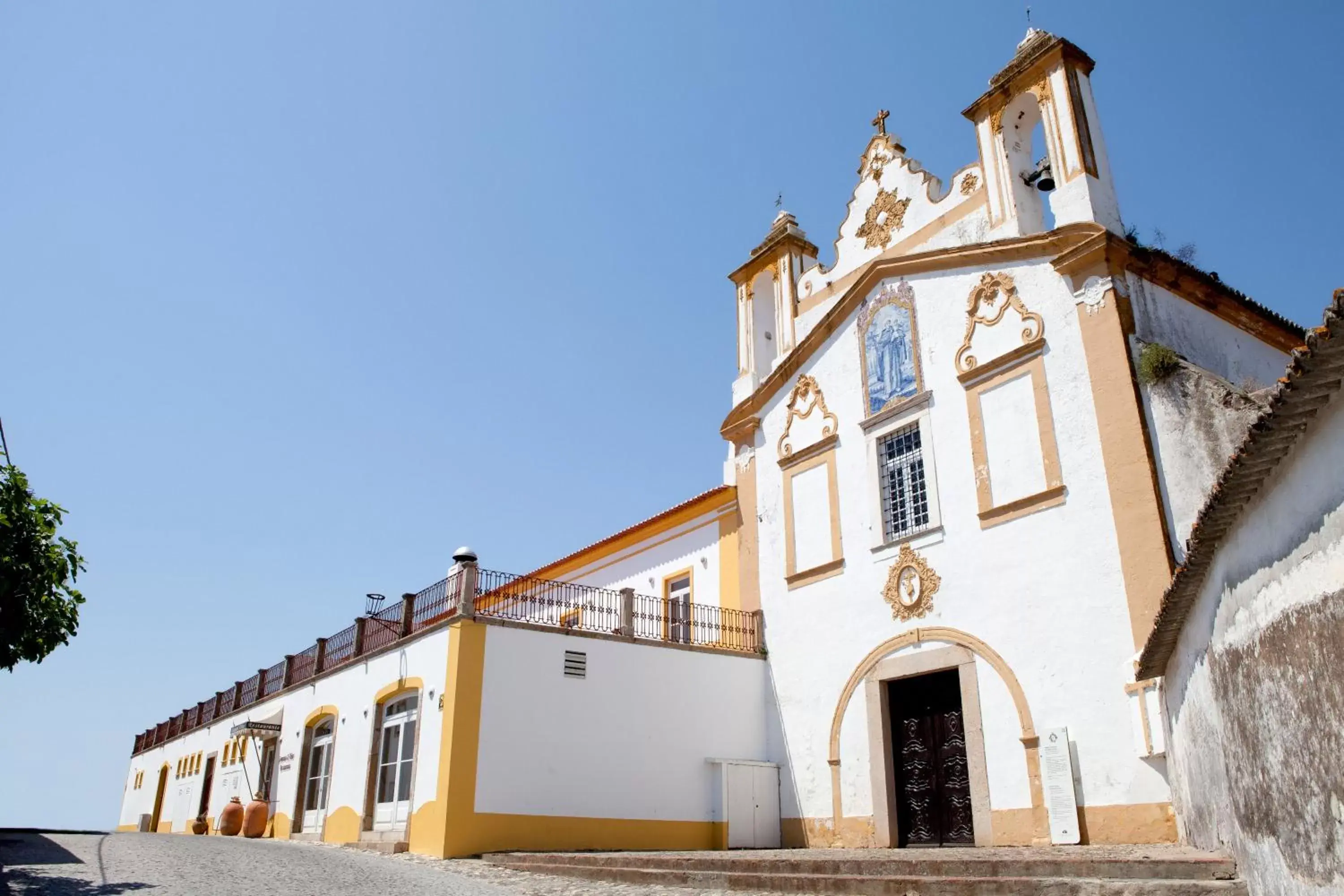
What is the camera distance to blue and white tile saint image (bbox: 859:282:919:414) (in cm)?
1445

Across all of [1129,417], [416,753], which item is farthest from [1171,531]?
[416,753]

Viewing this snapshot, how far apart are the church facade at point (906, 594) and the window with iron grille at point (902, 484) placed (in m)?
0.05

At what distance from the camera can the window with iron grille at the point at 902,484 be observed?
45.8 feet

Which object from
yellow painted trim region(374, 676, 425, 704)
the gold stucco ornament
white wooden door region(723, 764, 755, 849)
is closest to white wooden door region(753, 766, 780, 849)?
white wooden door region(723, 764, 755, 849)

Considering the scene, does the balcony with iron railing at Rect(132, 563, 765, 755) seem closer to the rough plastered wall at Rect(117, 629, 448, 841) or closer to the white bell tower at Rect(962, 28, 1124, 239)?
the rough plastered wall at Rect(117, 629, 448, 841)

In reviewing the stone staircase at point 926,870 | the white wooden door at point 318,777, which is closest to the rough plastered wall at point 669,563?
the white wooden door at point 318,777

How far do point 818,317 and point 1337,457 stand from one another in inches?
510

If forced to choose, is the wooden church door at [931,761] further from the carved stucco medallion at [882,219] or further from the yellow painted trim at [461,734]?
the carved stucco medallion at [882,219]

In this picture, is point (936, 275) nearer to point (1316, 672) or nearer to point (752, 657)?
point (752, 657)

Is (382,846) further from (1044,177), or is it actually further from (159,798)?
(159,798)

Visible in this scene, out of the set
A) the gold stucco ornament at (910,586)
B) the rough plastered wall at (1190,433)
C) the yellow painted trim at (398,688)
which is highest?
the rough plastered wall at (1190,433)

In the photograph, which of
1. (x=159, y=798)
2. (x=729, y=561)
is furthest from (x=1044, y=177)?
(x=159, y=798)

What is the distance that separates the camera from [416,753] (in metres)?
14.0

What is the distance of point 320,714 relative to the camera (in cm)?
1830
